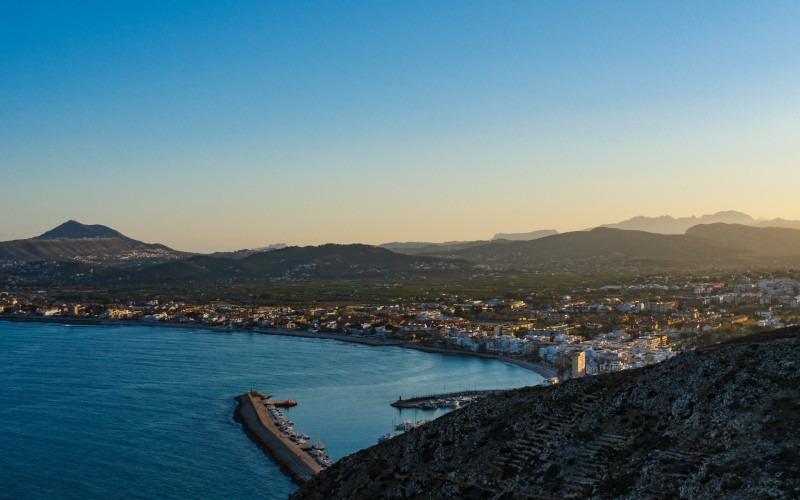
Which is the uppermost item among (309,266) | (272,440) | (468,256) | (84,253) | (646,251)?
(84,253)

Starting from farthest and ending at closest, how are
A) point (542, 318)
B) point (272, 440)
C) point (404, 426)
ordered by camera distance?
point (542, 318), point (404, 426), point (272, 440)

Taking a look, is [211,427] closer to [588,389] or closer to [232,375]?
[232,375]

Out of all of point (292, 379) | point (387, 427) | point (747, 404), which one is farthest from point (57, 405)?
point (747, 404)

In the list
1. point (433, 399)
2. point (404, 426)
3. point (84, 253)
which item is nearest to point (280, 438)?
point (404, 426)

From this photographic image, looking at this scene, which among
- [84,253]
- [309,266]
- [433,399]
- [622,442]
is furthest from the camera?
[84,253]

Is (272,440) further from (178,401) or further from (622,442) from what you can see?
(622,442)

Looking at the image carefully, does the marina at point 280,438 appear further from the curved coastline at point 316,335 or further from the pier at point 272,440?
the curved coastline at point 316,335

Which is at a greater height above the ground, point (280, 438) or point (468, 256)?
point (468, 256)
